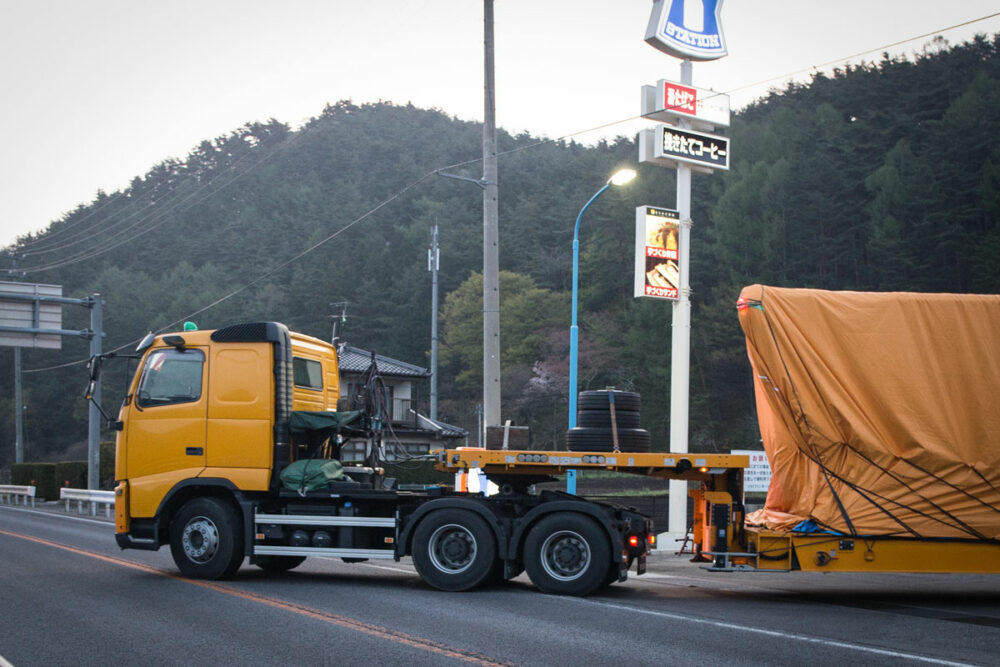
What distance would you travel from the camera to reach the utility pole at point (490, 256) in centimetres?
1838

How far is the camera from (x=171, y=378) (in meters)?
12.7

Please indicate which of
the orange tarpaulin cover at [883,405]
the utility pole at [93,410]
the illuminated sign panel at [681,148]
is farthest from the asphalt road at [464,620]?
the utility pole at [93,410]

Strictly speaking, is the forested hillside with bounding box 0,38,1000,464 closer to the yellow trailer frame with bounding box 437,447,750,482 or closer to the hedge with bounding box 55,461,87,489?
the hedge with bounding box 55,461,87,489

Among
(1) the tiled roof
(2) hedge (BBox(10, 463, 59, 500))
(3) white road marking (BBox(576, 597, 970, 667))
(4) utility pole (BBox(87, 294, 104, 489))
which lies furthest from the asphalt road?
(1) the tiled roof

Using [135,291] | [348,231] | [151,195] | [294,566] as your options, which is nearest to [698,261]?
[348,231]

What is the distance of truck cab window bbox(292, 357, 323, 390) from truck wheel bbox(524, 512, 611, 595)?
388 centimetres

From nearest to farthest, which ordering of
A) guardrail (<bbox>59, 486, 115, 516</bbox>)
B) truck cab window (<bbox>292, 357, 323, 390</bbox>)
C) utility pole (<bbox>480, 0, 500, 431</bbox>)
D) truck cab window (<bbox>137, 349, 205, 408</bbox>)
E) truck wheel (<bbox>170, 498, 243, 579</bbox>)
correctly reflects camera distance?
Result: truck wheel (<bbox>170, 498, 243, 579</bbox>) → truck cab window (<bbox>137, 349, 205, 408</bbox>) → truck cab window (<bbox>292, 357, 323, 390</bbox>) → utility pole (<bbox>480, 0, 500, 431</bbox>) → guardrail (<bbox>59, 486, 115, 516</bbox>)

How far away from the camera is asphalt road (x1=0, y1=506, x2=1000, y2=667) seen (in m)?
7.70

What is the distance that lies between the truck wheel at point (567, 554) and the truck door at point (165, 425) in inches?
172

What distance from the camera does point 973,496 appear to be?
35.7ft

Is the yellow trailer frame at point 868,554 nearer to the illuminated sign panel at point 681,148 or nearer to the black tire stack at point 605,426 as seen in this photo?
the black tire stack at point 605,426

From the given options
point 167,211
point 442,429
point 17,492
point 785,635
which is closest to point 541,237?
point 442,429

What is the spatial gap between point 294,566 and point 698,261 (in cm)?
4701

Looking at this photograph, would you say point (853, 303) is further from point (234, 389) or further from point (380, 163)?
point (380, 163)
